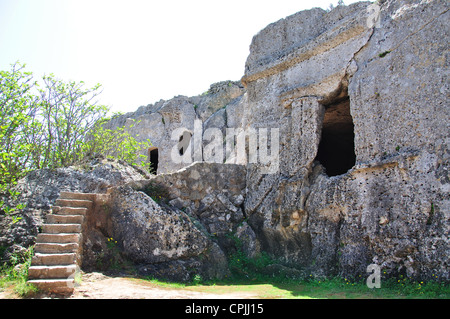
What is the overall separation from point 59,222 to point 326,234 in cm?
521

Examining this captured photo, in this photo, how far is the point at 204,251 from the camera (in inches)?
327

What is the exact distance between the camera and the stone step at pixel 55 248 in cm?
660

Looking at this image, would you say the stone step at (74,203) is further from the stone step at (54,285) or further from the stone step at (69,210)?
the stone step at (54,285)

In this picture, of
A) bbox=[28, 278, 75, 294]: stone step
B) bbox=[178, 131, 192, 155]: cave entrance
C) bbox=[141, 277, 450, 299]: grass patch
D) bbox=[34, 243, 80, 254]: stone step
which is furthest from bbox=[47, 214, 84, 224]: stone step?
bbox=[178, 131, 192, 155]: cave entrance

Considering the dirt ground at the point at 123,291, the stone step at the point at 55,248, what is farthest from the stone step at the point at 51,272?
the stone step at the point at 55,248

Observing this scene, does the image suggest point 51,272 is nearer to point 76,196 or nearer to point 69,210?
point 69,210

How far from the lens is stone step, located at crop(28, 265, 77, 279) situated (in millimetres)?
6109

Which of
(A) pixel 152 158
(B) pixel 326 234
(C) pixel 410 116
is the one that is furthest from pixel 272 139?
(A) pixel 152 158

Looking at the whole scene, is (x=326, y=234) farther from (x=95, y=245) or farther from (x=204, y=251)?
(x=95, y=245)

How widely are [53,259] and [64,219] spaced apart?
3.45ft

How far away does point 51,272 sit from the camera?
6168 mm

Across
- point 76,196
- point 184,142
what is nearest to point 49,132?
point 76,196

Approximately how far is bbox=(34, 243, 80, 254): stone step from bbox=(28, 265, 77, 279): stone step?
0.45m

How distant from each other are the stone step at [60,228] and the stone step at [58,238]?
196mm
